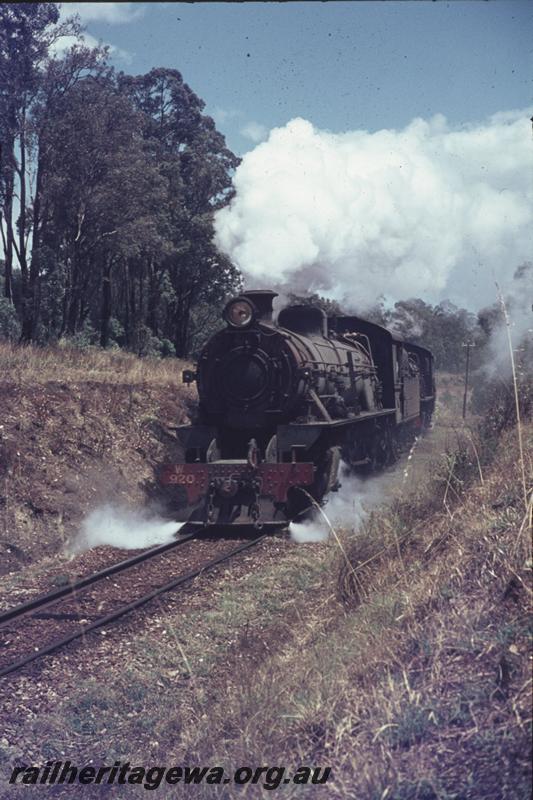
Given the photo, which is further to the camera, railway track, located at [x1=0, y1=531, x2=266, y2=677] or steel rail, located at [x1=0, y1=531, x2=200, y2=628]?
steel rail, located at [x1=0, y1=531, x2=200, y2=628]

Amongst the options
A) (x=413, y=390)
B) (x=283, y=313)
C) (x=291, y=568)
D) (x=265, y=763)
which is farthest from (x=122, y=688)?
(x=413, y=390)

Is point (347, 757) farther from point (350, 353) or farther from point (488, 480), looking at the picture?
point (350, 353)

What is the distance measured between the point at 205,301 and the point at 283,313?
26631 mm

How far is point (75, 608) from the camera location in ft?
23.4

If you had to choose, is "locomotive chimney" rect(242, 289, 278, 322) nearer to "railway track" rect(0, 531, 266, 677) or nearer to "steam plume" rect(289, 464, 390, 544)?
"steam plume" rect(289, 464, 390, 544)

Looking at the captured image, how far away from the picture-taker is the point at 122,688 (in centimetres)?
531

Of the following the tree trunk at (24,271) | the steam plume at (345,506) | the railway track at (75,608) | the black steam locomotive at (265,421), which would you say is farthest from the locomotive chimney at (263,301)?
the tree trunk at (24,271)

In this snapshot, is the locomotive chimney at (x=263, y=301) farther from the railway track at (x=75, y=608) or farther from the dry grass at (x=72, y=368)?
the dry grass at (x=72, y=368)

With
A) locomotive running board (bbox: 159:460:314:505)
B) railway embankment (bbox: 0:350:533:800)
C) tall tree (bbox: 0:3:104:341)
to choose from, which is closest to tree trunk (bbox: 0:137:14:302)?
tall tree (bbox: 0:3:104:341)

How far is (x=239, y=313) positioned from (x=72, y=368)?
548cm

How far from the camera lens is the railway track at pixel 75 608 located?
19.6ft

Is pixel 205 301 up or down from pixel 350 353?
up

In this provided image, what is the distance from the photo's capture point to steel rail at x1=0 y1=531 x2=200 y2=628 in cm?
688

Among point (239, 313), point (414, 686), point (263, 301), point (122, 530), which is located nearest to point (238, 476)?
point (122, 530)
